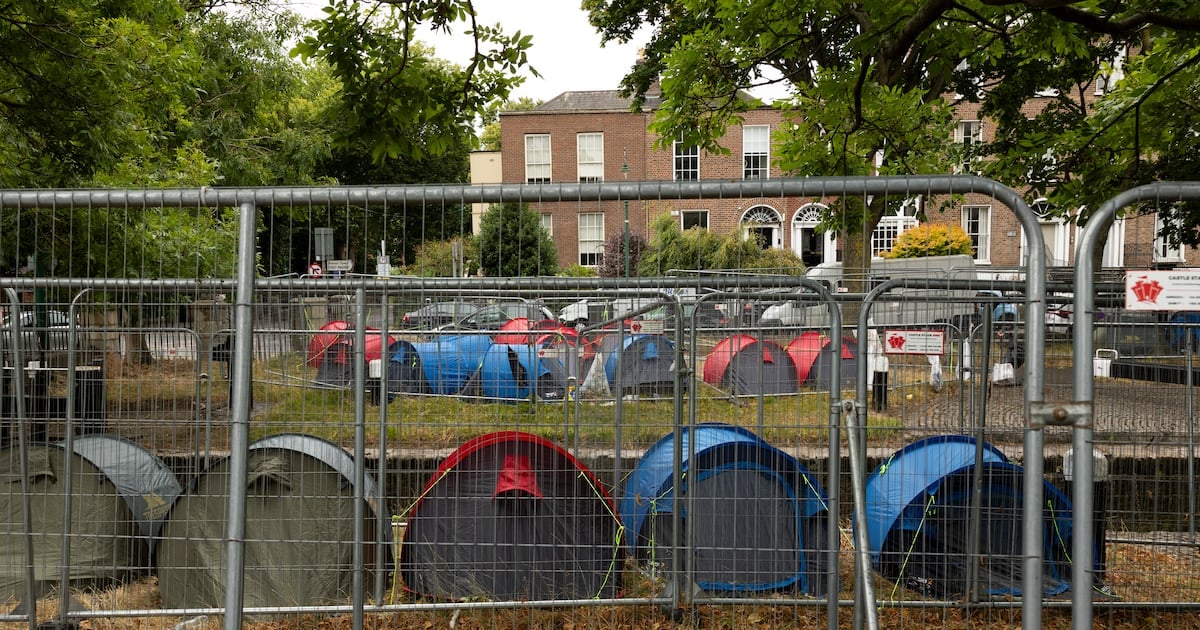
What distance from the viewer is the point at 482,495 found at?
4.73 metres

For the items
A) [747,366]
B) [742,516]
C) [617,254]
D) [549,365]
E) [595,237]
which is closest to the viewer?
[742,516]

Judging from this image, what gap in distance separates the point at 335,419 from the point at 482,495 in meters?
1.32

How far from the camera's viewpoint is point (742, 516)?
4512mm

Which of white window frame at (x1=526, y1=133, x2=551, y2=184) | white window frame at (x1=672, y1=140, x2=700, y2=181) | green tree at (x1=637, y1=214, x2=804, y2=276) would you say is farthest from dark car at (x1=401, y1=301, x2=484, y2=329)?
white window frame at (x1=526, y1=133, x2=551, y2=184)

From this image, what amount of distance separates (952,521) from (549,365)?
8.05ft

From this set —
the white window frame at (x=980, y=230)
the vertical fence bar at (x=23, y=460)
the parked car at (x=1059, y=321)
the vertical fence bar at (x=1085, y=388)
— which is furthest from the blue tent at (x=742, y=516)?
the white window frame at (x=980, y=230)

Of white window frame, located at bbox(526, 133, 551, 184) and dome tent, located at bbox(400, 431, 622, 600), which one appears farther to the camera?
white window frame, located at bbox(526, 133, 551, 184)

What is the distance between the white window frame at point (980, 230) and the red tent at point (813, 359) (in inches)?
1467

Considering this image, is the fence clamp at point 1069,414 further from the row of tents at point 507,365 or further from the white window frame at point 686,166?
the white window frame at point 686,166

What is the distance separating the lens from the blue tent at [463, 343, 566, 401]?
16.6 ft

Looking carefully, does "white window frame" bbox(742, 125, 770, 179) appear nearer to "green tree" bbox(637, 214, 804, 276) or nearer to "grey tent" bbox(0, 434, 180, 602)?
"green tree" bbox(637, 214, 804, 276)

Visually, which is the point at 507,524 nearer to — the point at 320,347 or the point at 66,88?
the point at 320,347

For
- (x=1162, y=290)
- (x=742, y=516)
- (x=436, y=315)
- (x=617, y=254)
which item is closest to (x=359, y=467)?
(x=436, y=315)

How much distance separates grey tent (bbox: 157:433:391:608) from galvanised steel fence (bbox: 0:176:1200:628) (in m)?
0.02
